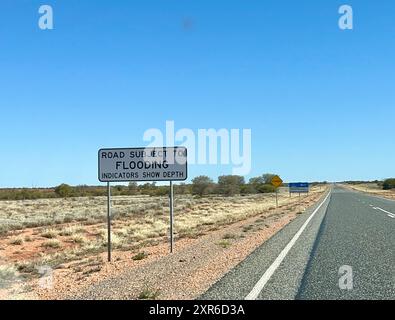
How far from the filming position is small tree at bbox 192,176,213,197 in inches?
4569

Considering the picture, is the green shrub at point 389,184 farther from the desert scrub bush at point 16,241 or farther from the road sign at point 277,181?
the desert scrub bush at point 16,241

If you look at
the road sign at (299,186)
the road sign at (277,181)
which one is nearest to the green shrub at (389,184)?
the road sign at (299,186)

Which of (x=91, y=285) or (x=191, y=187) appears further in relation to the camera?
(x=191, y=187)

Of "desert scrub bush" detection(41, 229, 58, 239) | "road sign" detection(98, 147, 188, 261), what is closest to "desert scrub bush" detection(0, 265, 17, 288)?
"road sign" detection(98, 147, 188, 261)

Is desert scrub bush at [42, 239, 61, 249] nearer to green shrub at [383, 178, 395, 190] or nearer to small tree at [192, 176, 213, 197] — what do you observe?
small tree at [192, 176, 213, 197]

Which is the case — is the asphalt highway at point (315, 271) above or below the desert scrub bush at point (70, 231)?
above

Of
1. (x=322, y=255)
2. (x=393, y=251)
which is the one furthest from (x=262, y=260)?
(x=393, y=251)

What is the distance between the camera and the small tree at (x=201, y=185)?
381 ft

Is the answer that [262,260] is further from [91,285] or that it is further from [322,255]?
[91,285]

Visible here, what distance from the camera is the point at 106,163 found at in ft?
44.2

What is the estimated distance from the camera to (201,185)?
116m
